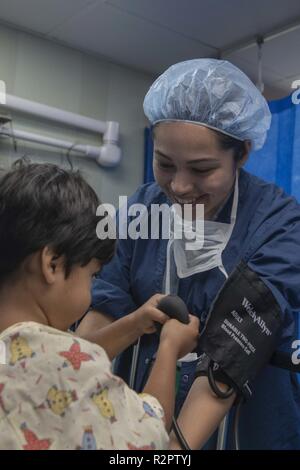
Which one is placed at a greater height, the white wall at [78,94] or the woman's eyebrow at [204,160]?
the white wall at [78,94]

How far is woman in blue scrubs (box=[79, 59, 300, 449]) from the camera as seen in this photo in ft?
2.98

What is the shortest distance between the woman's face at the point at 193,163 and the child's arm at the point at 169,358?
0.90ft

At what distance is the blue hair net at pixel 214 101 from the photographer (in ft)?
3.24

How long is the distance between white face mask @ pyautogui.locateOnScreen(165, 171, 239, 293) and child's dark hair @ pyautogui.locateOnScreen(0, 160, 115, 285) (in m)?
0.32

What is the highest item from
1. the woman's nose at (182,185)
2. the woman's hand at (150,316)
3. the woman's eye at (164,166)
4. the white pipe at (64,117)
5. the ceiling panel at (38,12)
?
the ceiling panel at (38,12)

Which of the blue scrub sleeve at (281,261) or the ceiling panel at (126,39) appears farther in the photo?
the ceiling panel at (126,39)

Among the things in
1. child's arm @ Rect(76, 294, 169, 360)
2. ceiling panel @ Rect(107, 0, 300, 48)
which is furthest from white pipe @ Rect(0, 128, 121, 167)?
child's arm @ Rect(76, 294, 169, 360)

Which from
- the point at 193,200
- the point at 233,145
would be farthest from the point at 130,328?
the point at 233,145

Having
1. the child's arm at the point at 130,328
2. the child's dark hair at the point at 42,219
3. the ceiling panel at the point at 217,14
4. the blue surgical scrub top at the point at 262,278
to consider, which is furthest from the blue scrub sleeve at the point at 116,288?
the ceiling panel at the point at 217,14

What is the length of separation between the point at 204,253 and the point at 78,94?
1.64 m

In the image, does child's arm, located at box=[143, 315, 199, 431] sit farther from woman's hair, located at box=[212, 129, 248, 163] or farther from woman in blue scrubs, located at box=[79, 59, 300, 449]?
woman's hair, located at box=[212, 129, 248, 163]

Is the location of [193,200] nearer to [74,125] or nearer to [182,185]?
[182,185]

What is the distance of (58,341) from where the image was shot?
0.61 metres

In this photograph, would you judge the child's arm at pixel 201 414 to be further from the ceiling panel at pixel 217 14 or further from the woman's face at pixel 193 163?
the ceiling panel at pixel 217 14
